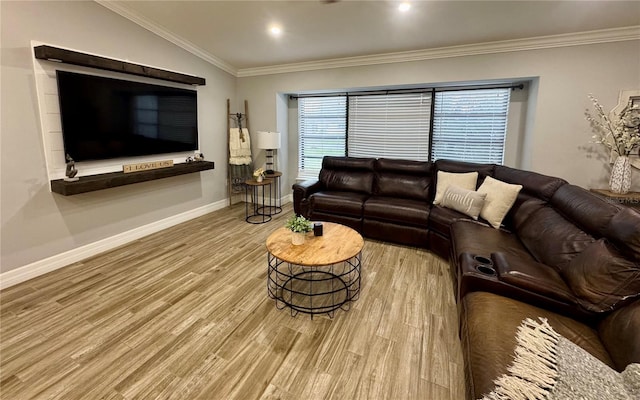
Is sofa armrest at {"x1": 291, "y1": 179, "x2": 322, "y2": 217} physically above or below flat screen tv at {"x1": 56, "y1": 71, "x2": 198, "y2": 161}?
below

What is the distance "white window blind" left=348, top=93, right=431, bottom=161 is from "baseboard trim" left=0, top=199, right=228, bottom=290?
309 centimetres

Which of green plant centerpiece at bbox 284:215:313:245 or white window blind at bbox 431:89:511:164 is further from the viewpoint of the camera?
white window blind at bbox 431:89:511:164

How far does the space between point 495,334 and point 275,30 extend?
385cm

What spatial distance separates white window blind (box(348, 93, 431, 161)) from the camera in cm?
470

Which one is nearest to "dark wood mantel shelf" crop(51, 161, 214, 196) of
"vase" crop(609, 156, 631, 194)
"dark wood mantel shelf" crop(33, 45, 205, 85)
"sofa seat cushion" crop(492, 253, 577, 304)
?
"dark wood mantel shelf" crop(33, 45, 205, 85)

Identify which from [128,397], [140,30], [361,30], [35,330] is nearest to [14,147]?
[35,330]

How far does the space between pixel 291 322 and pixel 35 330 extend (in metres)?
1.86

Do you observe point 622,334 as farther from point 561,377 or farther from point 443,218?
point 443,218

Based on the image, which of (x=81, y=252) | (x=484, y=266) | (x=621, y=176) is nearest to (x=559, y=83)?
(x=621, y=176)

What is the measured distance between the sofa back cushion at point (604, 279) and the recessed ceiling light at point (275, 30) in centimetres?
371

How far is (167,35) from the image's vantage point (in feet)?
12.9

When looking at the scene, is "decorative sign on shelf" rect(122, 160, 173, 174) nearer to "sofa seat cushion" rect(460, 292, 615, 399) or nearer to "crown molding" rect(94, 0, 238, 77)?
"crown molding" rect(94, 0, 238, 77)

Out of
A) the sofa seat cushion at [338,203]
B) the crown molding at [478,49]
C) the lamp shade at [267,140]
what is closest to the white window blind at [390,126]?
the crown molding at [478,49]

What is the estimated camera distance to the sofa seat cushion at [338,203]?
154 inches
